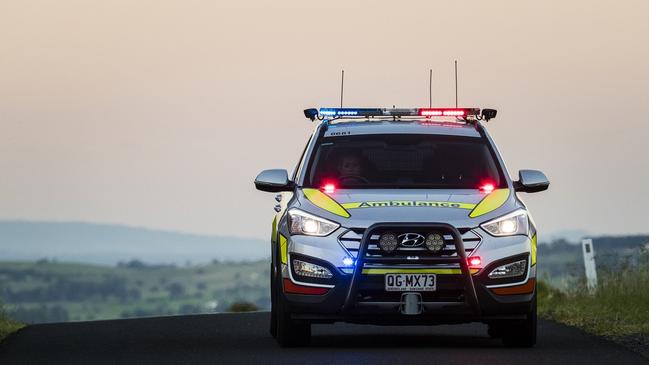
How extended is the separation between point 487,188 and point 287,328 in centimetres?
214

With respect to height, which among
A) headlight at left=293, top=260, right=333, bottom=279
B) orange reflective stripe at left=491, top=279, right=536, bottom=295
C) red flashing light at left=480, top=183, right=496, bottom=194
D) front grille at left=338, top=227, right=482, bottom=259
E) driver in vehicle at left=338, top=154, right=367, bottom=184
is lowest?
orange reflective stripe at left=491, top=279, right=536, bottom=295

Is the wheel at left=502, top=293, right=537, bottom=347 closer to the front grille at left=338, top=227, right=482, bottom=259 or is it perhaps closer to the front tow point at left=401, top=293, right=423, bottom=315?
the front grille at left=338, top=227, right=482, bottom=259

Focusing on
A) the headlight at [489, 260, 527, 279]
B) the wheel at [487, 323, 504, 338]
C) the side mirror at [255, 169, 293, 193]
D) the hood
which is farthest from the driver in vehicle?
the wheel at [487, 323, 504, 338]

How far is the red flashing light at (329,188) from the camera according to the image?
50.8 feet

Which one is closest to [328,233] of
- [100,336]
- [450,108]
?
[450,108]

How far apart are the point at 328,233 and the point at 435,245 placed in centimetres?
Answer: 89

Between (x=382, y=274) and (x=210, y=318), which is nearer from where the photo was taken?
(x=382, y=274)

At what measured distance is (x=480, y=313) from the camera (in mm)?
14836

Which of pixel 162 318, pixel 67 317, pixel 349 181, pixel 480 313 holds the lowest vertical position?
pixel 67 317

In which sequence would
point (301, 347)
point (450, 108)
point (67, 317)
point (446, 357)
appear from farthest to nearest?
point (67, 317) → point (450, 108) → point (301, 347) → point (446, 357)

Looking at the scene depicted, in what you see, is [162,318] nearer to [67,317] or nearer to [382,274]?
[382,274]

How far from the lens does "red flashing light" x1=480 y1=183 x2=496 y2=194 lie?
611 inches

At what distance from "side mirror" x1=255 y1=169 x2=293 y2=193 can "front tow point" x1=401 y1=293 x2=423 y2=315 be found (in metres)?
1.76

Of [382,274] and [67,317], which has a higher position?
[382,274]
